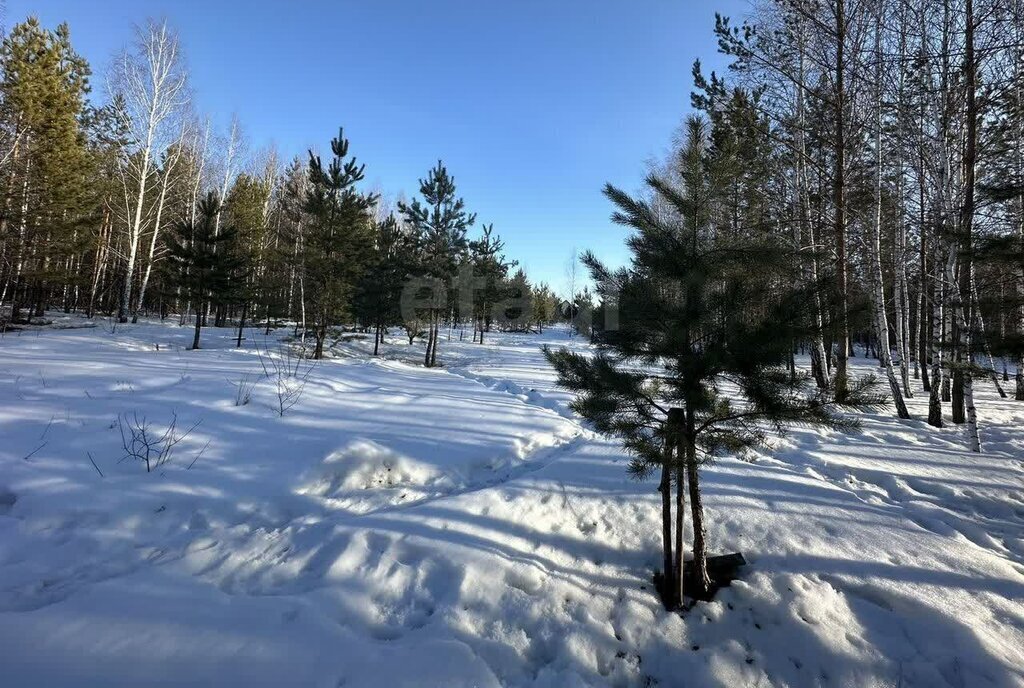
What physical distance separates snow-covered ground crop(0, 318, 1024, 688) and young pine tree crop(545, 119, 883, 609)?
62cm

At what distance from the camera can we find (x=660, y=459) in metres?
2.69

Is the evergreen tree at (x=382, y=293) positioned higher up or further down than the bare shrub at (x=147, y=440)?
higher up

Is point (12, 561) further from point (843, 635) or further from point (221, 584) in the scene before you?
point (843, 635)

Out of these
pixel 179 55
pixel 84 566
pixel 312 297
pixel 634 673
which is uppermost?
pixel 179 55

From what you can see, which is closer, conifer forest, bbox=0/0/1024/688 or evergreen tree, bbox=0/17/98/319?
conifer forest, bbox=0/0/1024/688

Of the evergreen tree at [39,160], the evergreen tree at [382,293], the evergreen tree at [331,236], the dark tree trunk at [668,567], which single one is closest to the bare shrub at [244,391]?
the dark tree trunk at [668,567]

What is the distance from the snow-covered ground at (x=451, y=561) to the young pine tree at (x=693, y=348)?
62 centimetres

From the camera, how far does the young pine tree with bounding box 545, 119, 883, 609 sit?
2477 mm

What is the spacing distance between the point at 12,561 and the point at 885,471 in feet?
27.3

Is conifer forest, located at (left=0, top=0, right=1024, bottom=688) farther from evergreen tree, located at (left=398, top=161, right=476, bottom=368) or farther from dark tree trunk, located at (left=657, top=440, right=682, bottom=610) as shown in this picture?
evergreen tree, located at (left=398, top=161, right=476, bottom=368)

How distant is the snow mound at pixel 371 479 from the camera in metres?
3.85

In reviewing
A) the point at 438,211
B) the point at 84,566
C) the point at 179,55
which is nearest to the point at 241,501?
the point at 84,566

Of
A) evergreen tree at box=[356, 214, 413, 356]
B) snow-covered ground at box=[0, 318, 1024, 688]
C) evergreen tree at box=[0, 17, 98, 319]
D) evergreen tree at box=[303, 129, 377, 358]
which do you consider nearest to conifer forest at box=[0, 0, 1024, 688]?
snow-covered ground at box=[0, 318, 1024, 688]

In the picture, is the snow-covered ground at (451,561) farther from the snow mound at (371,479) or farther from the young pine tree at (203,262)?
the young pine tree at (203,262)
